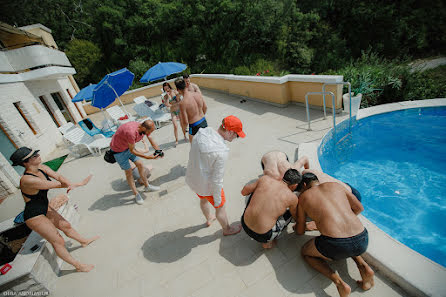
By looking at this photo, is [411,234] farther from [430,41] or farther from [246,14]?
[430,41]

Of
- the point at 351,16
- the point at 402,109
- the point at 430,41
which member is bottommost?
the point at 430,41

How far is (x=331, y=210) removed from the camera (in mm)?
2023

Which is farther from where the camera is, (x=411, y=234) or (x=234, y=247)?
(x=411, y=234)

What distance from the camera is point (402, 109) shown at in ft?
16.6

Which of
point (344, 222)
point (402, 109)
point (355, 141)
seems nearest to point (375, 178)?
point (355, 141)

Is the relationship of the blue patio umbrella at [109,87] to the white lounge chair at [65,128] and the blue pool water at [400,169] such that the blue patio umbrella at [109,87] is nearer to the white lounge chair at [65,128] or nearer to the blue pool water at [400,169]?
the white lounge chair at [65,128]

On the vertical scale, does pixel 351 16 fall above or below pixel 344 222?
above

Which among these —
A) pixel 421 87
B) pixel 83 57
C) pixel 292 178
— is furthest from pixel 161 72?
pixel 83 57

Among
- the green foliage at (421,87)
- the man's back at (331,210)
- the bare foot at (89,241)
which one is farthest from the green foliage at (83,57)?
the man's back at (331,210)

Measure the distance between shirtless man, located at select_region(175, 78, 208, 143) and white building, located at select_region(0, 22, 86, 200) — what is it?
549 cm

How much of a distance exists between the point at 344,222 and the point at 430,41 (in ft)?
106

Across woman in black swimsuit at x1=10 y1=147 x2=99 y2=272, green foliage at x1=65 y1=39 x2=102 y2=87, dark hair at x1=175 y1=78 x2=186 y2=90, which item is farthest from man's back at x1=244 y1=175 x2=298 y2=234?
green foliage at x1=65 y1=39 x2=102 y2=87

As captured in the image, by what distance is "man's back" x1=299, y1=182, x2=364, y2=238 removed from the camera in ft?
6.42

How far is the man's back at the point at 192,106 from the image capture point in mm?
3910
